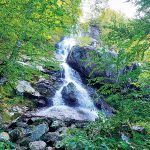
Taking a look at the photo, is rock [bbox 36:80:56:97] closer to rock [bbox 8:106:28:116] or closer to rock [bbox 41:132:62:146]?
rock [bbox 8:106:28:116]

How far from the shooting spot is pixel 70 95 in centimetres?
1864

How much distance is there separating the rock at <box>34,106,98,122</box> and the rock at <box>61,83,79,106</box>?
100 cm

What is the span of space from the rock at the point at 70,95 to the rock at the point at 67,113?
39.3 inches

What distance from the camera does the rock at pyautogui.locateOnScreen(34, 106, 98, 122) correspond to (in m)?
14.5

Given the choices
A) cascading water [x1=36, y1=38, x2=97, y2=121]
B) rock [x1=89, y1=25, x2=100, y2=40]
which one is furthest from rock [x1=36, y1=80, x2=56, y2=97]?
rock [x1=89, y1=25, x2=100, y2=40]

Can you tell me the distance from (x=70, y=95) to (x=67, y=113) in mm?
3283

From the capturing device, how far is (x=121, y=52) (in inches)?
207

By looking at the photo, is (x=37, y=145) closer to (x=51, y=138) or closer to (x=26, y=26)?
(x=51, y=138)

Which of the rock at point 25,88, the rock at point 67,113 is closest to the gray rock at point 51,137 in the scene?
the rock at point 67,113

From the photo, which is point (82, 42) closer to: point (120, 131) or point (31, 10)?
point (31, 10)

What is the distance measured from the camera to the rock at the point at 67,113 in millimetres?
14531

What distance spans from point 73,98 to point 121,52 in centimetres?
1348

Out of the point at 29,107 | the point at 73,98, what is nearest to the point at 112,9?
the point at 73,98

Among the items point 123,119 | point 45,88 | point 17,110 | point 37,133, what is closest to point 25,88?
point 45,88
